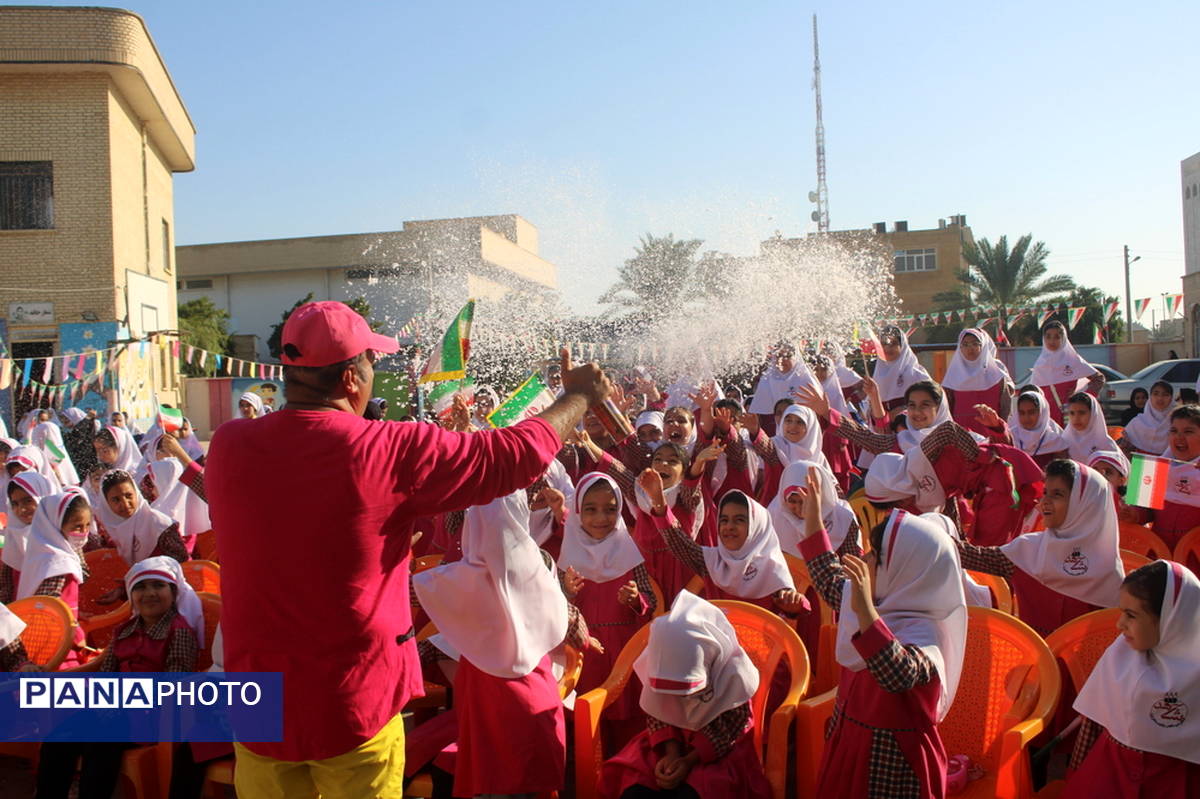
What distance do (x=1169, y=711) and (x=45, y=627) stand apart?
450 centimetres

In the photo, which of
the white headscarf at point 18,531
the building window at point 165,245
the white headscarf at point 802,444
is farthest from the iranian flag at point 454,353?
the building window at point 165,245

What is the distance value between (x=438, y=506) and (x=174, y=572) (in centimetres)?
253

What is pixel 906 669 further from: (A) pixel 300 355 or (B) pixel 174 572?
(B) pixel 174 572

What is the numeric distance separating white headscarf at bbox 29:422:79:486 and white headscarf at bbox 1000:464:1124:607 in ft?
25.8

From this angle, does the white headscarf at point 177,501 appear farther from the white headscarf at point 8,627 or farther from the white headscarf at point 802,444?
the white headscarf at point 802,444

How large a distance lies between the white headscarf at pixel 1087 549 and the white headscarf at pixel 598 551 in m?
1.80

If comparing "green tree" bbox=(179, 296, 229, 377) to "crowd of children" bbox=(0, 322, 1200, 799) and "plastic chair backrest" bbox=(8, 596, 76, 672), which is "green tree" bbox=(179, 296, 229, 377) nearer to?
"crowd of children" bbox=(0, 322, 1200, 799)

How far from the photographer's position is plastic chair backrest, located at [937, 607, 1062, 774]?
3305 millimetres

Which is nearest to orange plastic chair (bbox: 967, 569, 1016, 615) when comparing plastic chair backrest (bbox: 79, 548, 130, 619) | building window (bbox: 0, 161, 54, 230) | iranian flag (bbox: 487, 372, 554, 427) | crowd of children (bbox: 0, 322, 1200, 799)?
crowd of children (bbox: 0, 322, 1200, 799)

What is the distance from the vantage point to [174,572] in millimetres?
4160

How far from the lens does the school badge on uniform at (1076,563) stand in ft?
13.1

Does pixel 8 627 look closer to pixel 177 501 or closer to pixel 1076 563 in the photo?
pixel 177 501

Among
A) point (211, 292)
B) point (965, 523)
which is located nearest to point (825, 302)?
point (965, 523)

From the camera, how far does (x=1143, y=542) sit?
505 cm
